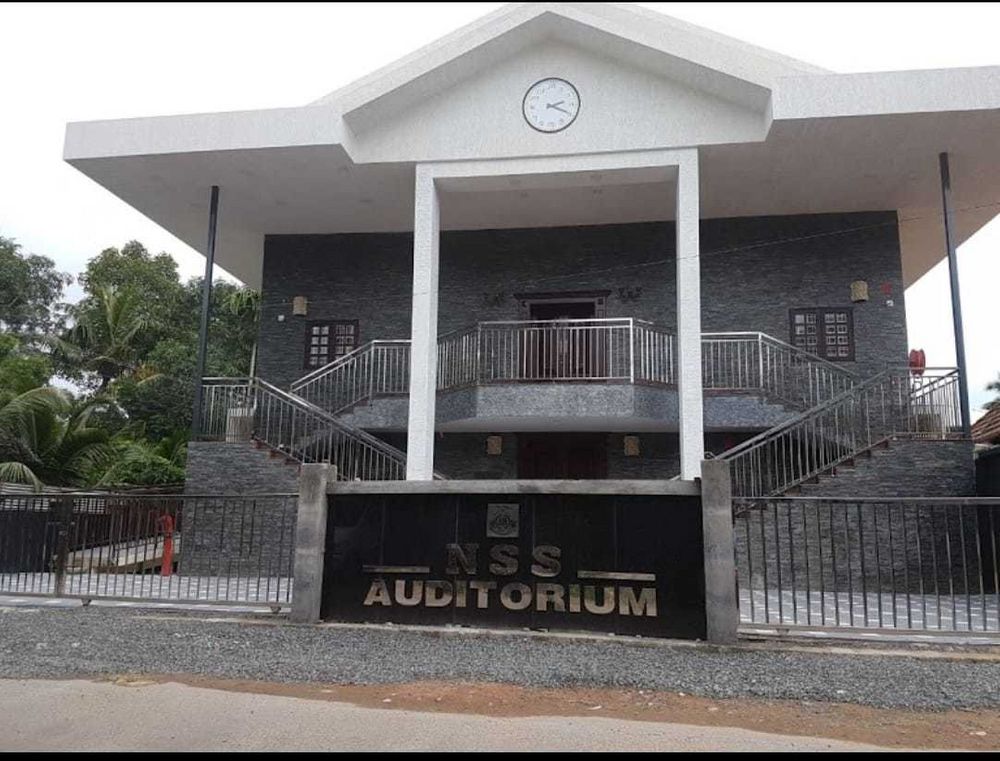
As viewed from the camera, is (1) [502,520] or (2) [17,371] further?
(2) [17,371]

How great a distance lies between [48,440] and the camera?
17219 millimetres

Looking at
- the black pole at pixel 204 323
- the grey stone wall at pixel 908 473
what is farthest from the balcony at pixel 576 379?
the black pole at pixel 204 323

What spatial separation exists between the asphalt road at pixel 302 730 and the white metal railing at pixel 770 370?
9418 mm

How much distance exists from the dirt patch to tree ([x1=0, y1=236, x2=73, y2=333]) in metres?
33.2

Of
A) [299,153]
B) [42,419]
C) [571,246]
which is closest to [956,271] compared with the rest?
[571,246]

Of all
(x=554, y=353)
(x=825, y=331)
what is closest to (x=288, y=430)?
(x=554, y=353)

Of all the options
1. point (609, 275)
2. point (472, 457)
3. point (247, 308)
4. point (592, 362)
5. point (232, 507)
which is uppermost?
point (247, 308)

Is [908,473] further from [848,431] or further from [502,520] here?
→ [502,520]

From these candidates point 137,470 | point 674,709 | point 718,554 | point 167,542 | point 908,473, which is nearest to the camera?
point 674,709

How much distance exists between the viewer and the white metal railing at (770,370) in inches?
539

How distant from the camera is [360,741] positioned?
186 inches

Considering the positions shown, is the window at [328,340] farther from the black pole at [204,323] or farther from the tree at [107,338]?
the tree at [107,338]

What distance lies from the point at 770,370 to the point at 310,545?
29.7 ft

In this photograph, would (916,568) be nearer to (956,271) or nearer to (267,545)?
(956,271)
